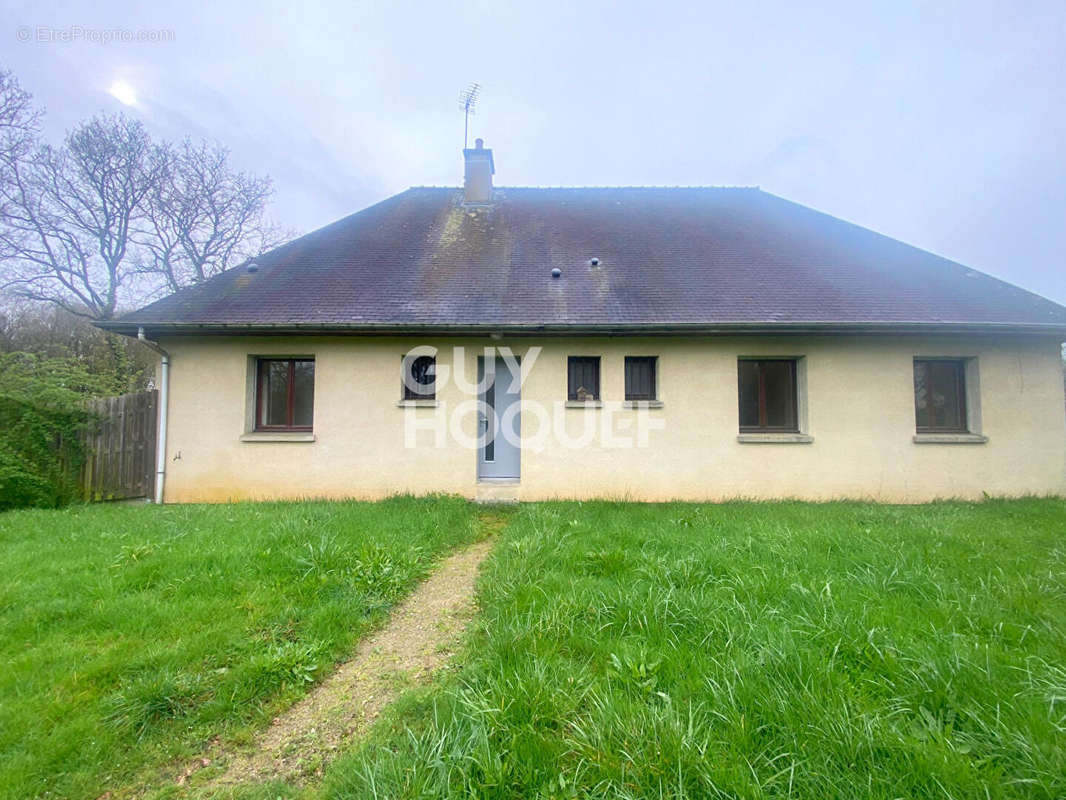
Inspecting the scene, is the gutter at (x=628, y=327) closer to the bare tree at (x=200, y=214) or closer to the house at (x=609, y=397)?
the house at (x=609, y=397)

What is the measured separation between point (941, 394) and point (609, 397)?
6.05 metres

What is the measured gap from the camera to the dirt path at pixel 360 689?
1838mm

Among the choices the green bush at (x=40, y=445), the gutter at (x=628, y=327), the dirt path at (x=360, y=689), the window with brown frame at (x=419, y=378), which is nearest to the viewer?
the dirt path at (x=360, y=689)

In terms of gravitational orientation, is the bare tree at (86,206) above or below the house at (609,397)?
above

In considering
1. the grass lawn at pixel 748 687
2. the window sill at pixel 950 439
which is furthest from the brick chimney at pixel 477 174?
the window sill at pixel 950 439

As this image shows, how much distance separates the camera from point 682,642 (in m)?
2.36

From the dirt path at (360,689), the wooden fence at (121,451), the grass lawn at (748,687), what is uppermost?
the wooden fence at (121,451)

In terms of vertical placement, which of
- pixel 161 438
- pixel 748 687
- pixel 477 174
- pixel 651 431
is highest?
pixel 477 174

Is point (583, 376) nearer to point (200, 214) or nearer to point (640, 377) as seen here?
point (640, 377)

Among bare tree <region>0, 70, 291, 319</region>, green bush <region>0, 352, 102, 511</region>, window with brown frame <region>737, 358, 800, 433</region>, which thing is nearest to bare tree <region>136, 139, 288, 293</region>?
bare tree <region>0, 70, 291, 319</region>

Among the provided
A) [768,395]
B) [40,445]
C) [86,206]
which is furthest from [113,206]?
[768,395]

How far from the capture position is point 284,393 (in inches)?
287

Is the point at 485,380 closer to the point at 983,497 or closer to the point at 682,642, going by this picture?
the point at 682,642

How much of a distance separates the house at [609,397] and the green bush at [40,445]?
4.71 ft
